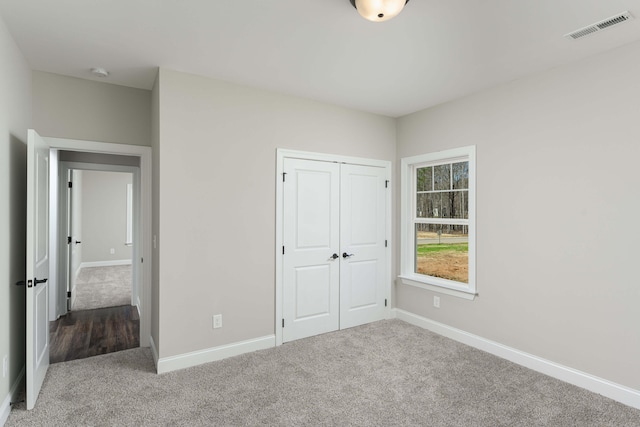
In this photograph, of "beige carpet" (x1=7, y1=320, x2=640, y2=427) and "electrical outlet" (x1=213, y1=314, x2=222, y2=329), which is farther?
"electrical outlet" (x1=213, y1=314, x2=222, y2=329)

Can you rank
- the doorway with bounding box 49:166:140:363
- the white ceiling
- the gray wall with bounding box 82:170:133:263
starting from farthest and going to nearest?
the gray wall with bounding box 82:170:133:263 → the doorway with bounding box 49:166:140:363 → the white ceiling

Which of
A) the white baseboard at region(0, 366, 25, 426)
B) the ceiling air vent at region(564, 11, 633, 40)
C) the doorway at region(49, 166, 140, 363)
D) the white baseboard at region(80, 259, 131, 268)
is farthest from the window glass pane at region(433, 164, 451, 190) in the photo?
the white baseboard at region(80, 259, 131, 268)

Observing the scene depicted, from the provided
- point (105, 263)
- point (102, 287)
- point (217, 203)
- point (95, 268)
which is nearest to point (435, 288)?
point (217, 203)

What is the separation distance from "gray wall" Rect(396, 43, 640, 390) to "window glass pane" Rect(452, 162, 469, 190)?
25 centimetres

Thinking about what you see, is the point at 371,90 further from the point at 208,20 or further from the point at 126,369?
the point at 126,369

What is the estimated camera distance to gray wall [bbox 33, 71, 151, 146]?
302 cm

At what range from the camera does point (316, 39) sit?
245 cm

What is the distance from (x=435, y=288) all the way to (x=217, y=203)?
261cm

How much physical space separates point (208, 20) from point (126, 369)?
290 cm

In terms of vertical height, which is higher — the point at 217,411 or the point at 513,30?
the point at 513,30

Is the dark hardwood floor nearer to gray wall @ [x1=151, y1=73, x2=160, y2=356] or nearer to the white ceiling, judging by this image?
gray wall @ [x1=151, y1=73, x2=160, y2=356]

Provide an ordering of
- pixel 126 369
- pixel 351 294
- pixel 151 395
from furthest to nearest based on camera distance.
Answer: pixel 351 294
pixel 126 369
pixel 151 395

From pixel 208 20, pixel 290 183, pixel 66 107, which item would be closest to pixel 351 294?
pixel 290 183

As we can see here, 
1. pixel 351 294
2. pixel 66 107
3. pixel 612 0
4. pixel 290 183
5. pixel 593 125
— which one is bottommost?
pixel 351 294
